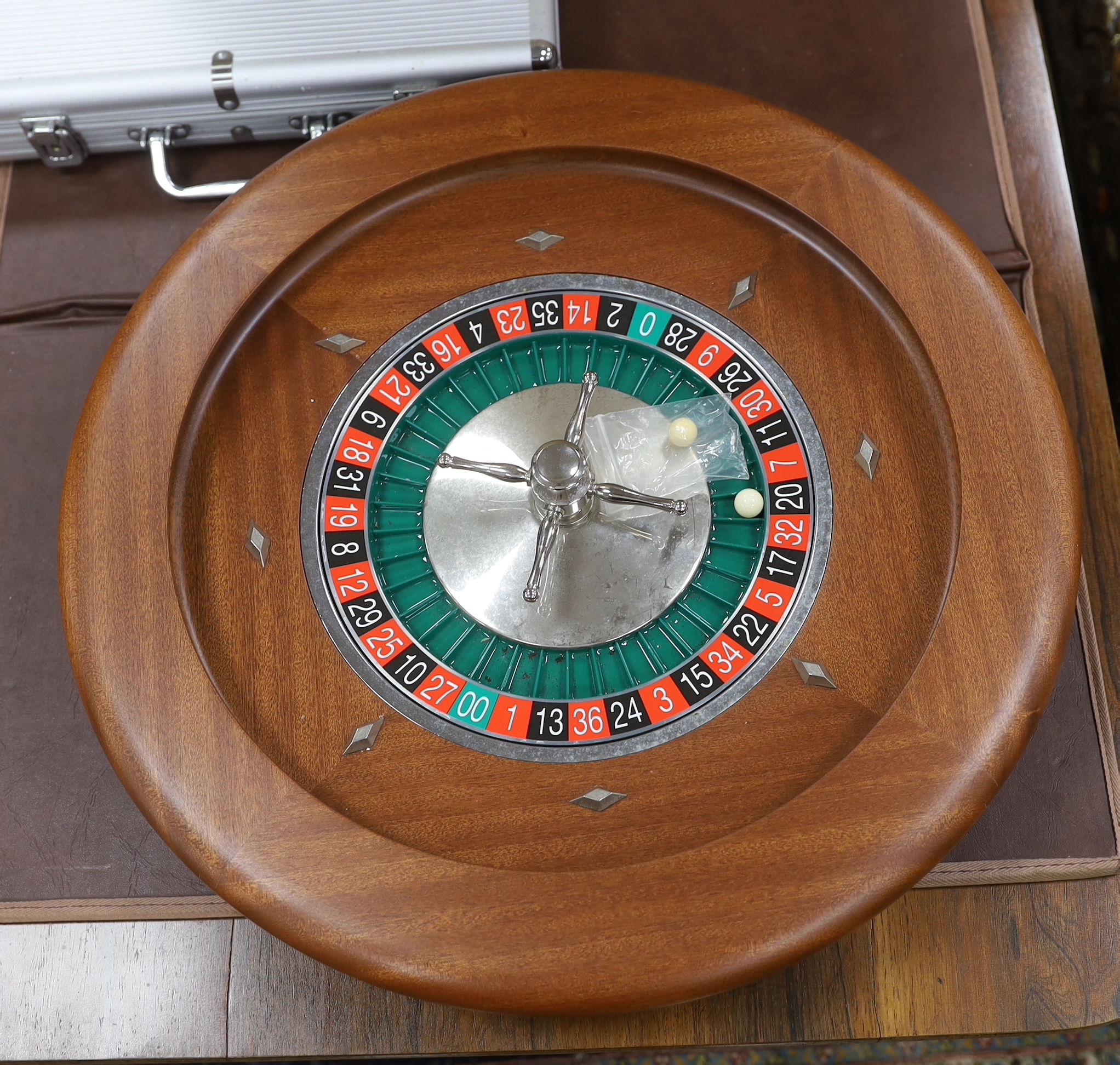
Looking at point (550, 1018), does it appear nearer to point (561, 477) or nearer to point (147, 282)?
point (561, 477)

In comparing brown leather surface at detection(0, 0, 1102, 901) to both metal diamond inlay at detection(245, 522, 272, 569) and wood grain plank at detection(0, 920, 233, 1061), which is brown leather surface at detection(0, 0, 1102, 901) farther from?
metal diamond inlay at detection(245, 522, 272, 569)

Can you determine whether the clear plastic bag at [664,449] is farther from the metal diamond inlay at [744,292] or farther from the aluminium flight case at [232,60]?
the aluminium flight case at [232,60]

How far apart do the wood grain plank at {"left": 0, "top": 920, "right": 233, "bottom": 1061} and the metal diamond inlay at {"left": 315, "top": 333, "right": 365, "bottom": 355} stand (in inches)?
42.1

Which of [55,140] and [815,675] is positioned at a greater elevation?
[55,140]

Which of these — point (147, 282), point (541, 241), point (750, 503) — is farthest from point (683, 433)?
point (147, 282)

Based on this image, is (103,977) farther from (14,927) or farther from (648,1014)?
(648,1014)

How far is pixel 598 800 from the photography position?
162cm

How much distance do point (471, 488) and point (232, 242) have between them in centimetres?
60

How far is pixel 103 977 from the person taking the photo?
1.96m

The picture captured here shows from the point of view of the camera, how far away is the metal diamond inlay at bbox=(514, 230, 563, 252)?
196 centimetres

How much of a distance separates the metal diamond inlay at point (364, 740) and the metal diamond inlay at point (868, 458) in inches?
34.8

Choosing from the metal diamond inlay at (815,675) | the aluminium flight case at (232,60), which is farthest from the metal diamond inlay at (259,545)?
the aluminium flight case at (232,60)

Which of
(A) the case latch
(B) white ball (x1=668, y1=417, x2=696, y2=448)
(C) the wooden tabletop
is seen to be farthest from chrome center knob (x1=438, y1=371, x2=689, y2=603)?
(A) the case latch

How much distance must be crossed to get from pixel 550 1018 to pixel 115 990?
0.80 meters
